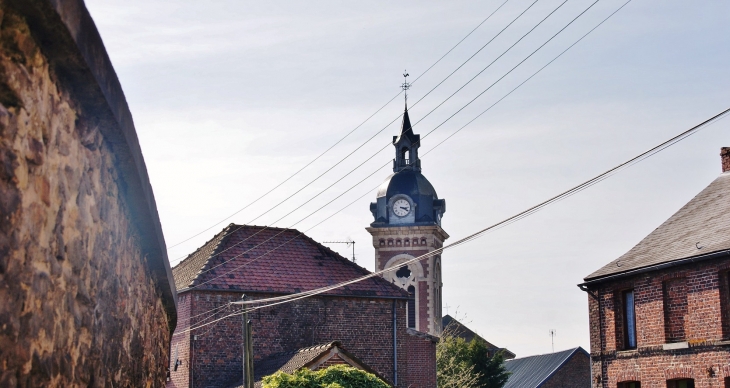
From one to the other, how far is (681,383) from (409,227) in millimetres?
46627

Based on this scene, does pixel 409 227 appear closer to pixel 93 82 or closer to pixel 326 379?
pixel 326 379

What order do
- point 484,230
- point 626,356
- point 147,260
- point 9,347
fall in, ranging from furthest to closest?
point 626,356 → point 484,230 → point 147,260 → point 9,347

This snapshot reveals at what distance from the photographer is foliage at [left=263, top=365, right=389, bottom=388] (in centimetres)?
2440

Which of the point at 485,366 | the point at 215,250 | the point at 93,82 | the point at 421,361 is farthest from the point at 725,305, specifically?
the point at 485,366

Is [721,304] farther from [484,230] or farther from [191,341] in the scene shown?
[191,341]

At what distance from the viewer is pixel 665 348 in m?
23.7

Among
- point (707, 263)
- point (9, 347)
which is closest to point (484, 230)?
point (707, 263)

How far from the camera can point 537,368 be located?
70.4 m

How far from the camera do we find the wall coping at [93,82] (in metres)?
3.85

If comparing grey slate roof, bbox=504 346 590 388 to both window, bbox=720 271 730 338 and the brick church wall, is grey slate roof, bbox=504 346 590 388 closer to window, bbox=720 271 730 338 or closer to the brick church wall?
the brick church wall

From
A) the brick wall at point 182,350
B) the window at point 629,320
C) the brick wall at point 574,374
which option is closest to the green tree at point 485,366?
the brick wall at point 574,374

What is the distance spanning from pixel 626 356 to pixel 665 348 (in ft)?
5.95

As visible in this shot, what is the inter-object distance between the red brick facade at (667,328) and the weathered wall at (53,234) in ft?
60.4

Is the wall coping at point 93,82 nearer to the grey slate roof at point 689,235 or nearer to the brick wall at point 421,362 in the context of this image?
the grey slate roof at point 689,235
